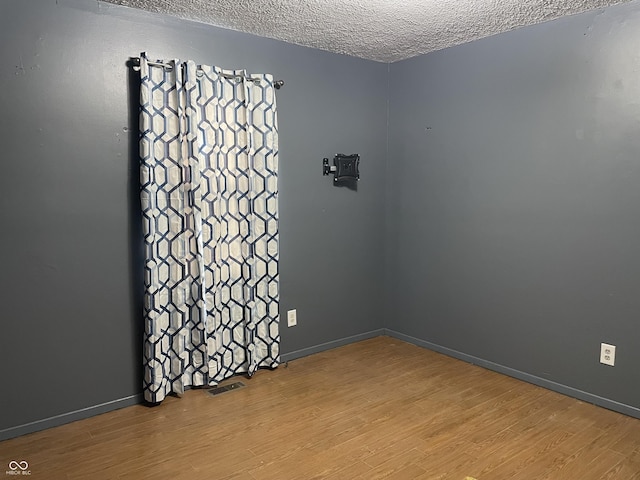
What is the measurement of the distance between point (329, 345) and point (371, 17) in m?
2.37

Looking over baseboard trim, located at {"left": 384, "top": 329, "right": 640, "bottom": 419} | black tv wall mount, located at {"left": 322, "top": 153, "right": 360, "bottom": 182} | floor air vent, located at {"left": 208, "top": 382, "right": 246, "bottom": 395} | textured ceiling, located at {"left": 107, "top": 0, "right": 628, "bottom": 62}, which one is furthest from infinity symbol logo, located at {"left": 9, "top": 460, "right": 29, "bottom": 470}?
baseboard trim, located at {"left": 384, "top": 329, "right": 640, "bottom": 419}

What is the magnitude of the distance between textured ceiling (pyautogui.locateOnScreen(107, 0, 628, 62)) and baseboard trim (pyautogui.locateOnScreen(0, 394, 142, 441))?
2.24 meters

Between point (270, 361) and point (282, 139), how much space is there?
1.55m

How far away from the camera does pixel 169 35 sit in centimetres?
298

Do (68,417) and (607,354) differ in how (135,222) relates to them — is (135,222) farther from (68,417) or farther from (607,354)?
(607,354)

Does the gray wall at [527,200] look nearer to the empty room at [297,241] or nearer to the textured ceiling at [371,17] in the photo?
the empty room at [297,241]

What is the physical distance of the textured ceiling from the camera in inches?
110

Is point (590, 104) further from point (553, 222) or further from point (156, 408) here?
point (156, 408)

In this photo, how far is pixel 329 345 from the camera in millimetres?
3967

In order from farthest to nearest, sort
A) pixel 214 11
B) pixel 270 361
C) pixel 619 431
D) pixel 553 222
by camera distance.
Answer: pixel 270 361 → pixel 553 222 → pixel 214 11 → pixel 619 431

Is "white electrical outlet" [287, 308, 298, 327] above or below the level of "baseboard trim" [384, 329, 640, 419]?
above

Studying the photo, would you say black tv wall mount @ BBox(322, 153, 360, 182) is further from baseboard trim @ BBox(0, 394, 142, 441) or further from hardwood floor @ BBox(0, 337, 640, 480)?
baseboard trim @ BBox(0, 394, 142, 441)

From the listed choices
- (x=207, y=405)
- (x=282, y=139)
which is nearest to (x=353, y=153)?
(x=282, y=139)

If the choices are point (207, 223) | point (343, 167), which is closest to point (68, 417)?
point (207, 223)
